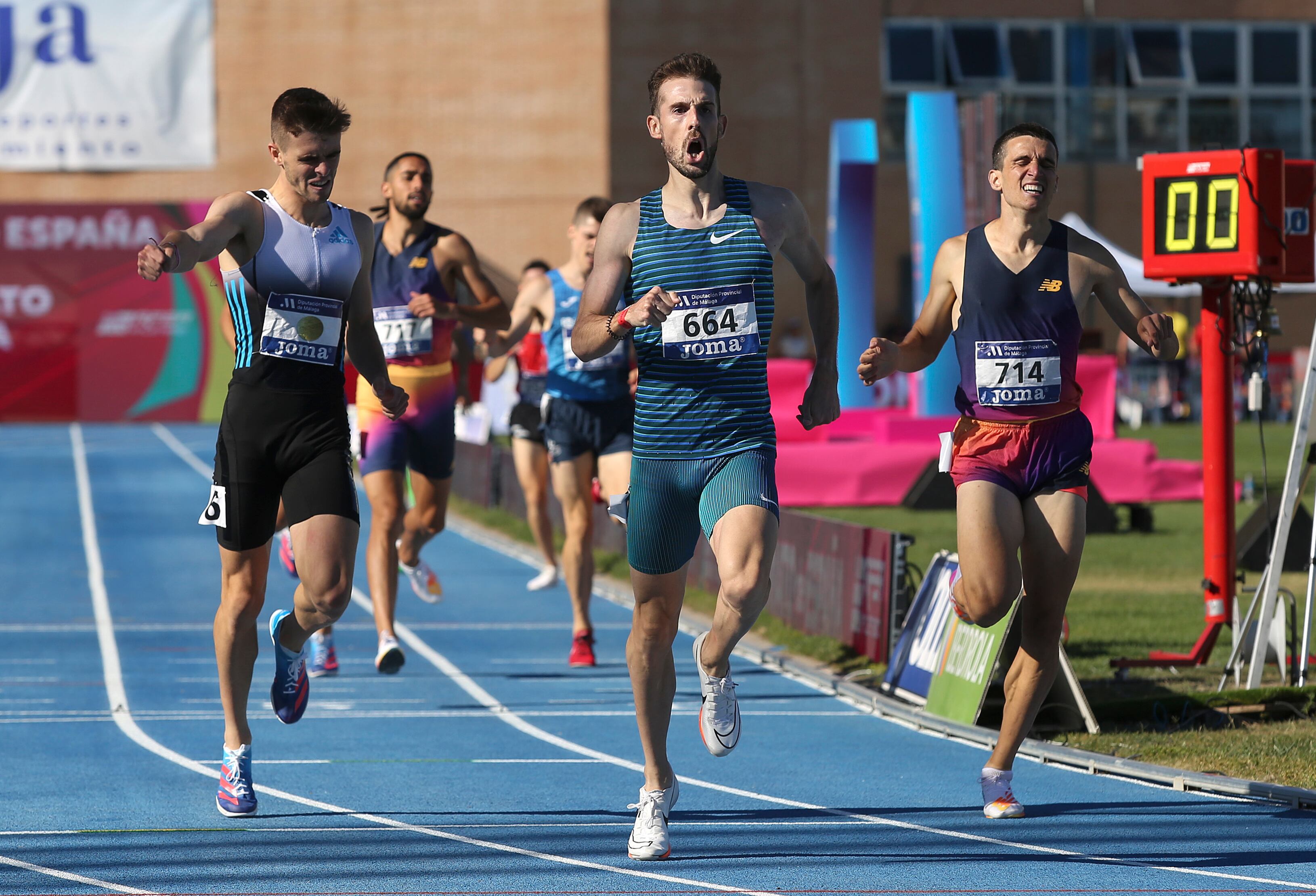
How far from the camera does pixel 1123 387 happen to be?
3725 cm

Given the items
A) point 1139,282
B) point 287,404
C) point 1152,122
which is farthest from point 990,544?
point 1152,122

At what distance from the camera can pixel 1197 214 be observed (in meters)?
8.90

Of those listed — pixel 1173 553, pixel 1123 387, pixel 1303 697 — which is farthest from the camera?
pixel 1123 387

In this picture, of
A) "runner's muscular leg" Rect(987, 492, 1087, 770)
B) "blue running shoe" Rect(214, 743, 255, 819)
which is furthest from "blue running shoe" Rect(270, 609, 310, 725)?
"runner's muscular leg" Rect(987, 492, 1087, 770)

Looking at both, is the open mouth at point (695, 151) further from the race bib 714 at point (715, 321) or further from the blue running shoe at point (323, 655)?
the blue running shoe at point (323, 655)

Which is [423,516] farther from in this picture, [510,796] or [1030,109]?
[1030,109]

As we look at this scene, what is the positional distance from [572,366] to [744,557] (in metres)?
5.02

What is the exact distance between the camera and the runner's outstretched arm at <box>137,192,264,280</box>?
5402 millimetres

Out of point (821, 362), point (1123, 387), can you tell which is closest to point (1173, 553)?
point (821, 362)

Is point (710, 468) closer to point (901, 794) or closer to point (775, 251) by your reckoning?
point (775, 251)

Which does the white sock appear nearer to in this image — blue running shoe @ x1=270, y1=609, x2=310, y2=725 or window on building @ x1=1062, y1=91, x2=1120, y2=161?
blue running shoe @ x1=270, y1=609, x2=310, y2=725

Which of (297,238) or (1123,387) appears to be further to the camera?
(1123,387)

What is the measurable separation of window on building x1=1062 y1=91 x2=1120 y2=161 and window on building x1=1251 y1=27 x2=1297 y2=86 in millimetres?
3651

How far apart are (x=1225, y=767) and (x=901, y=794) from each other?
1267 mm
